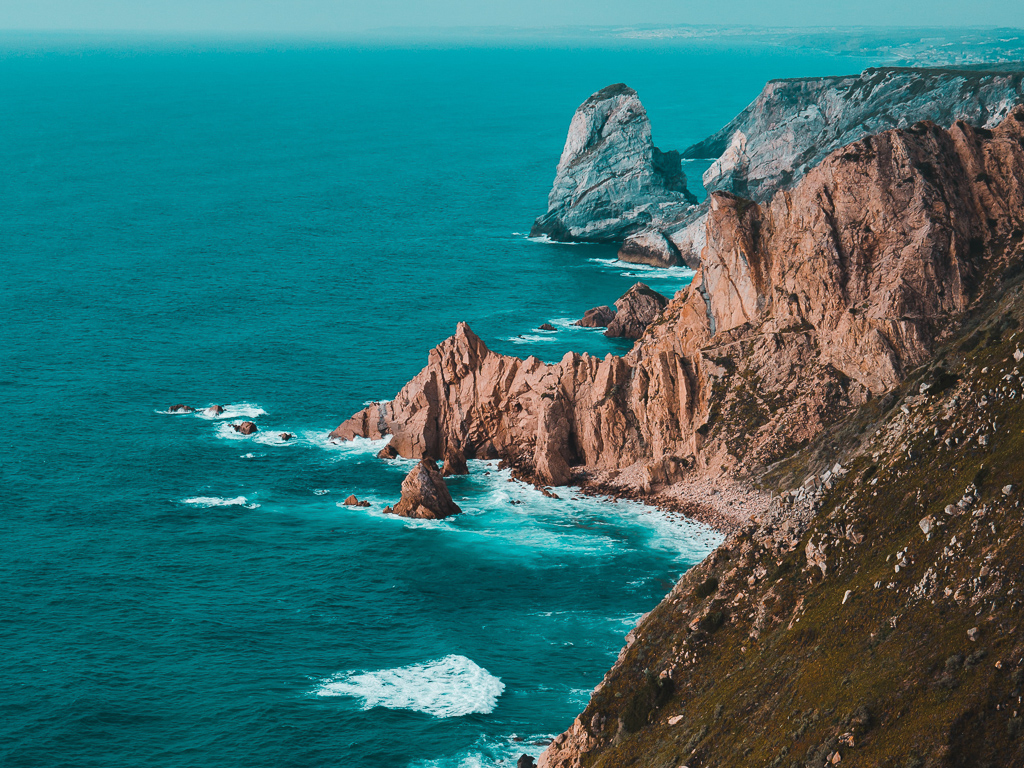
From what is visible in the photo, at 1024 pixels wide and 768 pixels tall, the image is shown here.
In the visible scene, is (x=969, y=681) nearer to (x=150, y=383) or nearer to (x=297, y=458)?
(x=297, y=458)

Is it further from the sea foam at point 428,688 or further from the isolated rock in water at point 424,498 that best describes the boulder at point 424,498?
the sea foam at point 428,688

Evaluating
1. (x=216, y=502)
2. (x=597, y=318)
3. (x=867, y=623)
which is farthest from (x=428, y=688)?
(x=597, y=318)

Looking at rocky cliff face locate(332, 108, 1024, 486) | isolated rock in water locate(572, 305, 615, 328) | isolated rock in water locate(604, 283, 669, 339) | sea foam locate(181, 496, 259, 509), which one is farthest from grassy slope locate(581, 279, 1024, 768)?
isolated rock in water locate(572, 305, 615, 328)

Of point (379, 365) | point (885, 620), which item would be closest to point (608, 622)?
point (885, 620)

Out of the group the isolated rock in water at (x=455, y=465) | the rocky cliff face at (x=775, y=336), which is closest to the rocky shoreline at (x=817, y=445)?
the rocky cliff face at (x=775, y=336)

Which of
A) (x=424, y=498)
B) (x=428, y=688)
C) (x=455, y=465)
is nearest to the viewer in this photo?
(x=428, y=688)

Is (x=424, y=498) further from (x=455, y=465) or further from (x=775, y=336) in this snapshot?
(x=775, y=336)

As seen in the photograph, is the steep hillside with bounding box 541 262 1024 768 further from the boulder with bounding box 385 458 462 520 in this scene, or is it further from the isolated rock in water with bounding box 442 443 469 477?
the isolated rock in water with bounding box 442 443 469 477
